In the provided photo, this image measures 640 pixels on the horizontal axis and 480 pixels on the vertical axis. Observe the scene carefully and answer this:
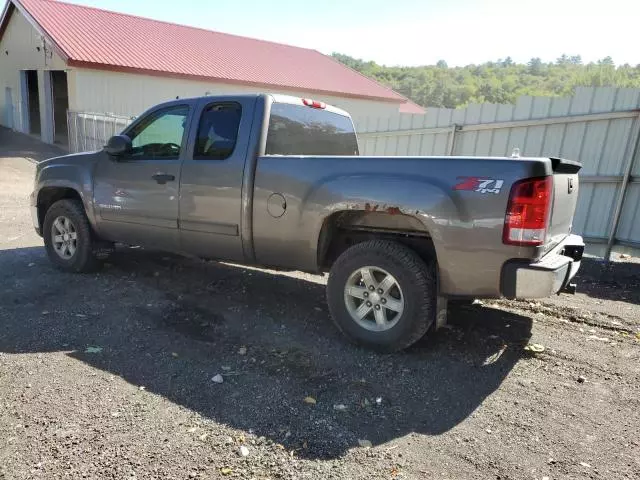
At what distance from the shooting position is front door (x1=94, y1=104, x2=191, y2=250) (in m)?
4.83

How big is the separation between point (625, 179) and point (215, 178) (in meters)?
5.57

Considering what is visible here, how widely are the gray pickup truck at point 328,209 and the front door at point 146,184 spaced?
0.6 inches

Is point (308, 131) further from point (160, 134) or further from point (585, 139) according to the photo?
point (585, 139)

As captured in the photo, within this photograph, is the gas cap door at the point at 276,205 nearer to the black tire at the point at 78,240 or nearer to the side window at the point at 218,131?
the side window at the point at 218,131

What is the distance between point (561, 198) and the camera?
363cm

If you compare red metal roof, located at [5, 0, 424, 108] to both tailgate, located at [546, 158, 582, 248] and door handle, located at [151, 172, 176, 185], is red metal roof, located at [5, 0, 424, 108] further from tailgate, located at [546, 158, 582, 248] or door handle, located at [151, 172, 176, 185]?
tailgate, located at [546, 158, 582, 248]

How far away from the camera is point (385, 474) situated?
250 centimetres

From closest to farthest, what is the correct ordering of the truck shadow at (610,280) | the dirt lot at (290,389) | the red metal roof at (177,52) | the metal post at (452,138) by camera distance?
1. the dirt lot at (290,389)
2. the truck shadow at (610,280)
3. the metal post at (452,138)
4. the red metal roof at (177,52)

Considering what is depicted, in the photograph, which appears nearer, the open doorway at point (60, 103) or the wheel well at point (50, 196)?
the wheel well at point (50, 196)

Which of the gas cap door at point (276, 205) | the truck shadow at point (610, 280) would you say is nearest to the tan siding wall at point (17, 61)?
the gas cap door at point (276, 205)

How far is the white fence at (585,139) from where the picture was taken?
21.9ft

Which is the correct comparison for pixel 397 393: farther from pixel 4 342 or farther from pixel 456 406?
pixel 4 342

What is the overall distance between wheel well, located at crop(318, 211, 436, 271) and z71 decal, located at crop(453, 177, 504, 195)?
0.46 m

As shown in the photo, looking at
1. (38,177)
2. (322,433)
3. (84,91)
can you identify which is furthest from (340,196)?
(84,91)
